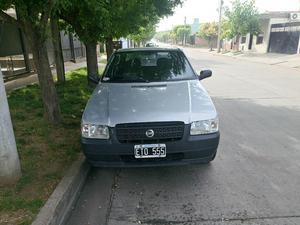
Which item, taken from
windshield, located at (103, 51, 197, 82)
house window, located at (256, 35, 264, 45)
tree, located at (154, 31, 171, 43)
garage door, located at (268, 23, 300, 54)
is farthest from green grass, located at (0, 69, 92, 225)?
tree, located at (154, 31, 171, 43)

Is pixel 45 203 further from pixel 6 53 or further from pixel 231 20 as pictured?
pixel 231 20

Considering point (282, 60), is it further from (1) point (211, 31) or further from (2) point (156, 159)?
(1) point (211, 31)

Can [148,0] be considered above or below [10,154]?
above

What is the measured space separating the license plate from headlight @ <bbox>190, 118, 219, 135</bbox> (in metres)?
0.40

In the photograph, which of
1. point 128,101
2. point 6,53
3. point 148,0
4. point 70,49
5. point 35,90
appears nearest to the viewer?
point 128,101

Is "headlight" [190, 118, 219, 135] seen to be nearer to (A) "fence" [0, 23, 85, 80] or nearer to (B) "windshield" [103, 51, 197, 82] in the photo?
(B) "windshield" [103, 51, 197, 82]

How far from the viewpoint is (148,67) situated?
5.03 meters

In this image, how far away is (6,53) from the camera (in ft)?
38.2

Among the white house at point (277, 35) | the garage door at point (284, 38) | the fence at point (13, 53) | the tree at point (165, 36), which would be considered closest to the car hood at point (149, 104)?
the fence at point (13, 53)

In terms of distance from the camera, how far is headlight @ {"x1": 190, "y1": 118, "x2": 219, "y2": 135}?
350 cm

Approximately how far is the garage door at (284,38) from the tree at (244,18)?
188 cm

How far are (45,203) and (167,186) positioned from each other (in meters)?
1.47

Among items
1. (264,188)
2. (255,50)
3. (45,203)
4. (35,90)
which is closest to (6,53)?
(35,90)

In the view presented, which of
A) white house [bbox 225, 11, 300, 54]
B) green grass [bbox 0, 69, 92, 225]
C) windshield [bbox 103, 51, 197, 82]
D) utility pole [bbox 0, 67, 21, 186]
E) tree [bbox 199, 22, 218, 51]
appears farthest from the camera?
tree [bbox 199, 22, 218, 51]
